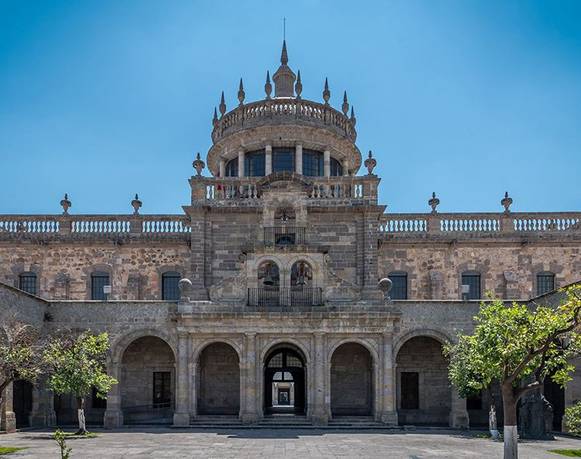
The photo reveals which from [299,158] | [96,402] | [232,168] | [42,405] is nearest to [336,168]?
[299,158]

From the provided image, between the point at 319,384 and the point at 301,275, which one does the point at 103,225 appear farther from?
the point at 319,384

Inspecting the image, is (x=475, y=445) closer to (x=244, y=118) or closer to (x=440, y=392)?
(x=440, y=392)

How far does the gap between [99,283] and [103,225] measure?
324 centimetres

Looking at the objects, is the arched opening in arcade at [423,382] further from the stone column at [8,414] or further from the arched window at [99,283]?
the stone column at [8,414]

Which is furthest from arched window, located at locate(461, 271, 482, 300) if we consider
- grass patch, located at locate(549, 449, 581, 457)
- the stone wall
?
grass patch, located at locate(549, 449, 581, 457)

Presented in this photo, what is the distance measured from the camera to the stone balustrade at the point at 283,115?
3756 centimetres

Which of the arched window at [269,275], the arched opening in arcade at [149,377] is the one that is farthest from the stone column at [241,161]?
the arched opening in arcade at [149,377]

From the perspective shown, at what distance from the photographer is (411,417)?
33156 mm

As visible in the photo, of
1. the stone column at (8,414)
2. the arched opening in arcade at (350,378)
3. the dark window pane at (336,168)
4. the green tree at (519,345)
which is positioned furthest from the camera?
the dark window pane at (336,168)

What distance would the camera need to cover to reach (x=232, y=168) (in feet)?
131

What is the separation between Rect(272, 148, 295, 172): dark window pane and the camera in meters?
38.2

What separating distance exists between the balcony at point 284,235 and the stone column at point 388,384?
6.14 meters

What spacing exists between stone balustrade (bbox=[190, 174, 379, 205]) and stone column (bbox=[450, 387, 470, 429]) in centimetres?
1031

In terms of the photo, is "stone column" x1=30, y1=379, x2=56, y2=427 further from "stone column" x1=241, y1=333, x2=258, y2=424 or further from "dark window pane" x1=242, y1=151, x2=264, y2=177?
"dark window pane" x1=242, y1=151, x2=264, y2=177
